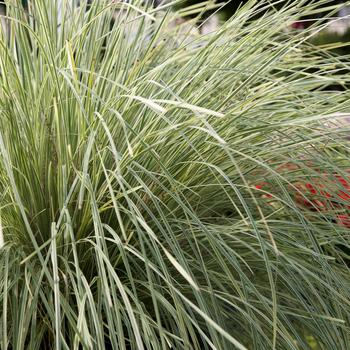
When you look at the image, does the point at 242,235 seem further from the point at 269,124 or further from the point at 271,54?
the point at 271,54

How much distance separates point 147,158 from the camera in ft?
4.81

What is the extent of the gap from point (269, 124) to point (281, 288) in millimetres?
437

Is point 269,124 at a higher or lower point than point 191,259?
higher

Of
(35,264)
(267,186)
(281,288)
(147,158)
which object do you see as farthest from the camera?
(267,186)

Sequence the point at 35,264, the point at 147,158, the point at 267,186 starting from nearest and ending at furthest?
the point at 35,264, the point at 147,158, the point at 267,186

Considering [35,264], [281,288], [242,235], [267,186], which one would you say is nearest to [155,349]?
[35,264]

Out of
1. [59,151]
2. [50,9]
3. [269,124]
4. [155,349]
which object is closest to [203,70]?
[269,124]

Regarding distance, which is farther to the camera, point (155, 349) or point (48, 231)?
point (48, 231)

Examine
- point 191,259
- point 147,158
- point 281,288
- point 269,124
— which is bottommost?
point 281,288

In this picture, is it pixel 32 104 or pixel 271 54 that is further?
pixel 271 54

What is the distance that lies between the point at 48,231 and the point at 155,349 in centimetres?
40

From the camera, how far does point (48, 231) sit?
1.44 meters

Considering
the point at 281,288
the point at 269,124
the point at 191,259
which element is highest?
the point at 269,124

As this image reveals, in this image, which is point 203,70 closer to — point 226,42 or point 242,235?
point 226,42
